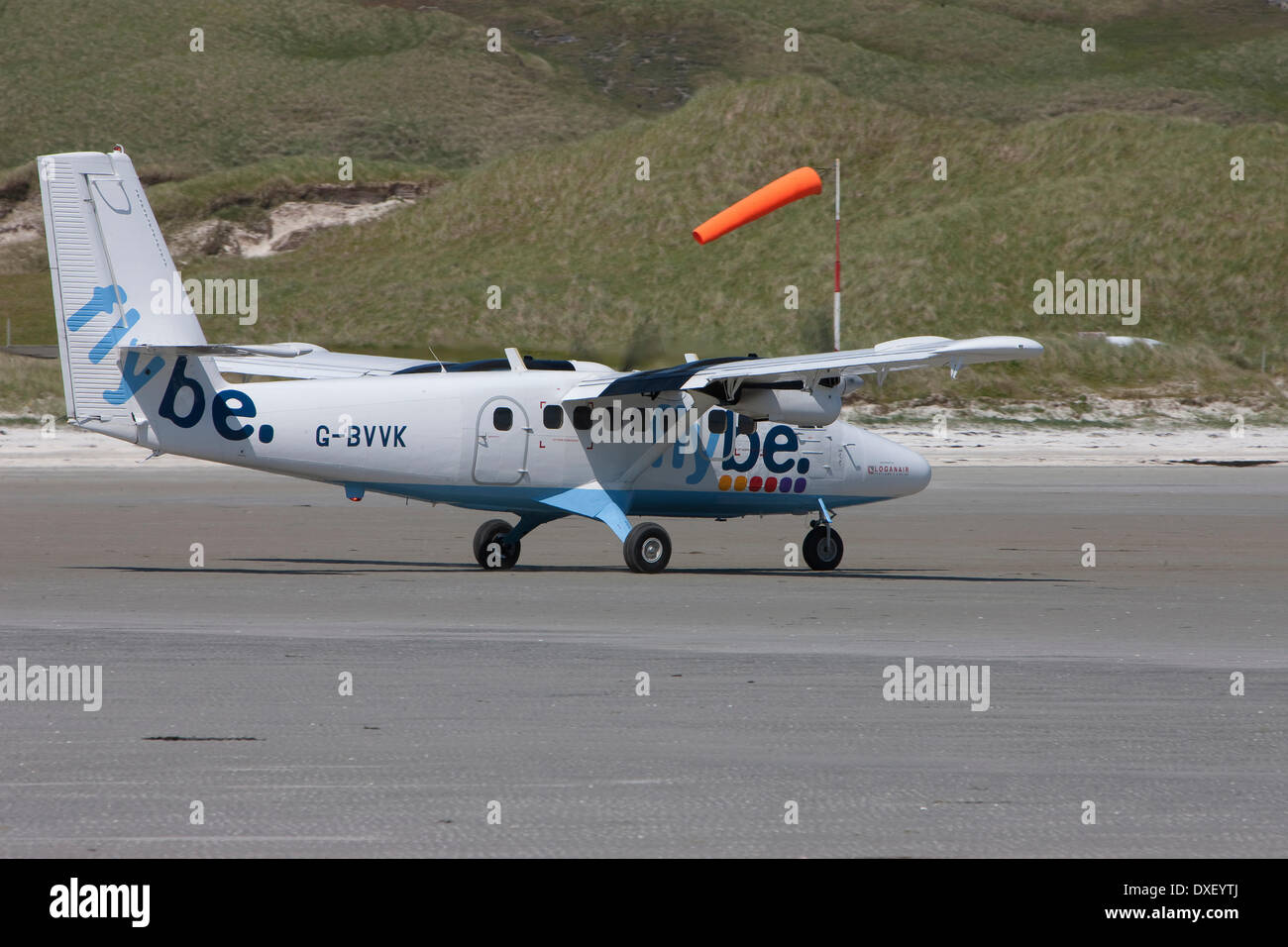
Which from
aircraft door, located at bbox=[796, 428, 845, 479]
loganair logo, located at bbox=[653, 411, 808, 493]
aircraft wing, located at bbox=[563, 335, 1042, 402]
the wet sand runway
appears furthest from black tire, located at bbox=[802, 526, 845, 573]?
aircraft wing, located at bbox=[563, 335, 1042, 402]

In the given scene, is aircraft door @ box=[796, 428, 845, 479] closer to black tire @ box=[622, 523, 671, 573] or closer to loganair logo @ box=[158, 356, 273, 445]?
black tire @ box=[622, 523, 671, 573]

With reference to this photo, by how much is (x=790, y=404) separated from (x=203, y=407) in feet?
23.4

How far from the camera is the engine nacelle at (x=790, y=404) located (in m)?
21.2

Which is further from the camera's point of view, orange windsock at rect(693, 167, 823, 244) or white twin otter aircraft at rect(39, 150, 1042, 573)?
orange windsock at rect(693, 167, 823, 244)

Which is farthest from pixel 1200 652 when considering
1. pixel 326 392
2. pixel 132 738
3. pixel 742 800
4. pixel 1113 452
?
pixel 1113 452

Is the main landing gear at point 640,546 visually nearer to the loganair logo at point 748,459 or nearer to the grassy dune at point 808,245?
the loganair logo at point 748,459

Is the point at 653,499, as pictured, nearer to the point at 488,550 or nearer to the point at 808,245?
the point at 488,550

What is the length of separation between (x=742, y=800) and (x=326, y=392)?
12.5 metres

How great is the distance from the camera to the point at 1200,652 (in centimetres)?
1417

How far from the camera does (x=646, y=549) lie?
2111 centimetres

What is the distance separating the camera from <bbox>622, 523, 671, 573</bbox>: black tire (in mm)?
21016

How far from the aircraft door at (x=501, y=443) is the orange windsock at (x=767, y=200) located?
4708 mm

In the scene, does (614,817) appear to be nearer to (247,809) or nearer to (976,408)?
(247,809)

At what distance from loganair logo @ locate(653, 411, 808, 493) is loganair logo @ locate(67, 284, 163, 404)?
21.2ft
